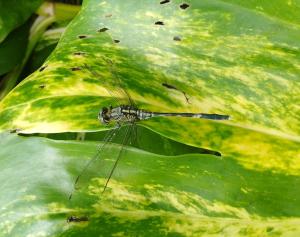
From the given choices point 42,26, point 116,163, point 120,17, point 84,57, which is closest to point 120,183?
point 116,163

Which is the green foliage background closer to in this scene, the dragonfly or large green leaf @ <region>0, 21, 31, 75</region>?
the dragonfly

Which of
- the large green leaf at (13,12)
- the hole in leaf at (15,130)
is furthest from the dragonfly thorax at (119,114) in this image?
the large green leaf at (13,12)

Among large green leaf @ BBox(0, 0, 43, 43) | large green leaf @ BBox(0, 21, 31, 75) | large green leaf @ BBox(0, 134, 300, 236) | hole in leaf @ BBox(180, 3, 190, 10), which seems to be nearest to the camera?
large green leaf @ BBox(0, 134, 300, 236)

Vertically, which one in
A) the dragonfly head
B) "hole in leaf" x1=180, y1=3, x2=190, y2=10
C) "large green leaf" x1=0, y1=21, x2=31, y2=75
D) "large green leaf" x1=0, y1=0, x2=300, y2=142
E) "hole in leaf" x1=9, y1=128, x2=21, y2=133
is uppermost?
"hole in leaf" x1=180, y1=3, x2=190, y2=10

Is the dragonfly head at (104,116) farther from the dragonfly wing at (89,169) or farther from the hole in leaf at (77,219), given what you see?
the hole in leaf at (77,219)

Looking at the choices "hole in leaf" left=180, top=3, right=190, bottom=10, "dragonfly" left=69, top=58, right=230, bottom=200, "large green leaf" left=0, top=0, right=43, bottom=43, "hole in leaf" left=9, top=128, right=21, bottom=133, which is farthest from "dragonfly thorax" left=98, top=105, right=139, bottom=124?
"large green leaf" left=0, top=0, right=43, bottom=43

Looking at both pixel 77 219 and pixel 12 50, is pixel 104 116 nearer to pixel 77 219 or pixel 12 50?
pixel 77 219

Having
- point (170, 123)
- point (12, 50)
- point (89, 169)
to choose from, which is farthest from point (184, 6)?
point (12, 50)
